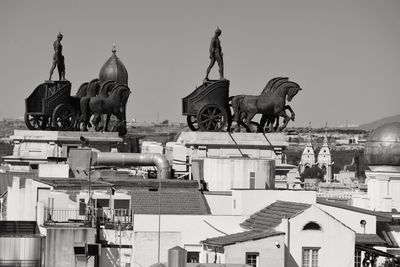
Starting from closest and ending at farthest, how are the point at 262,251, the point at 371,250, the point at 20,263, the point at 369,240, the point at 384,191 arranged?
1. the point at 20,263
2. the point at 262,251
3. the point at 371,250
4. the point at 369,240
5. the point at 384,191

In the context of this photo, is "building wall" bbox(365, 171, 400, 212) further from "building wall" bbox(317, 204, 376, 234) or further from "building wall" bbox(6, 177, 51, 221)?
"building wall" bbox(6, 177, 51, 221)

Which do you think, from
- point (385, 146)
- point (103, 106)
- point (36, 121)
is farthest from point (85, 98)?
point (385, 146)

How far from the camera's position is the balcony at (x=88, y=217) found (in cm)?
5447

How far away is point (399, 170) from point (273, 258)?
96.4ft

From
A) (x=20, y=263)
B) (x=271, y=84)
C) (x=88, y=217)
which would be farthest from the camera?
(x=271, y=84)

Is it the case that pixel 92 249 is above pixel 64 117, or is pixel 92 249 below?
below

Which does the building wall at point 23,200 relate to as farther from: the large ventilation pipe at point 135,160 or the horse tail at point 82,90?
the horse tail at point 82,90

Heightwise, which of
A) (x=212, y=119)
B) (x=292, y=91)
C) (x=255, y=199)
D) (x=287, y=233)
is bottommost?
(x=287, y=233)

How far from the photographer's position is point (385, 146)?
8112 cm

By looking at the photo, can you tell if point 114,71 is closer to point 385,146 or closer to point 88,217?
point 385,146

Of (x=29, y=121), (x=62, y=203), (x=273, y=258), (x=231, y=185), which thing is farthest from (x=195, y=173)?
(x=29, y=121)

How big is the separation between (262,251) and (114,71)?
48331 mm

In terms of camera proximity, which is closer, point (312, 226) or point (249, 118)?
point (312, 226)

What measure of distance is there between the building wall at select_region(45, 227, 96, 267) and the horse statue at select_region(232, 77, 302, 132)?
2383 centimetres
